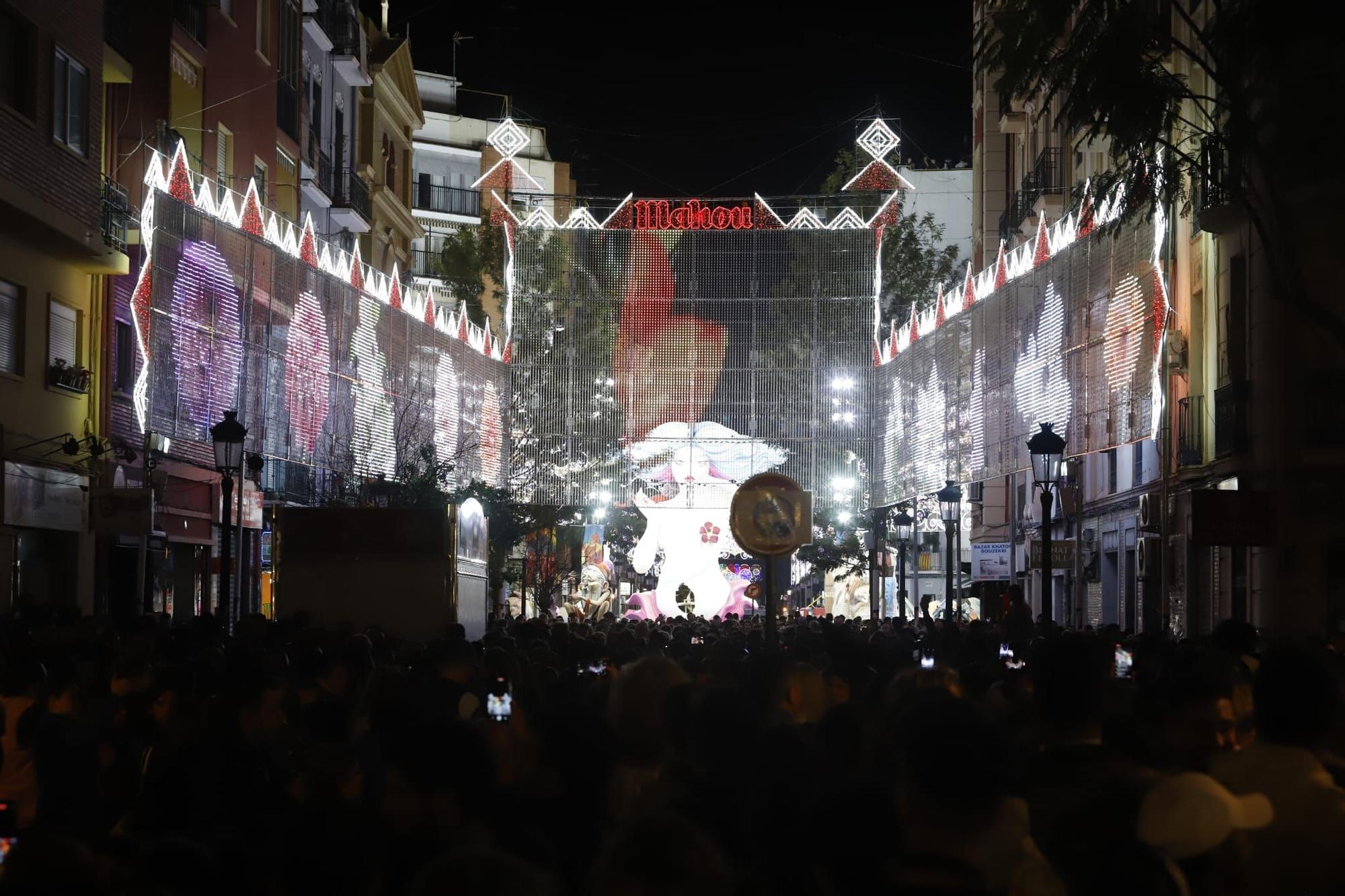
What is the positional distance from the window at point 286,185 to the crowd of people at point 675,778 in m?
28.5

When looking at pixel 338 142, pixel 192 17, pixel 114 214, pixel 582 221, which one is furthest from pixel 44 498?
pixel 582 221

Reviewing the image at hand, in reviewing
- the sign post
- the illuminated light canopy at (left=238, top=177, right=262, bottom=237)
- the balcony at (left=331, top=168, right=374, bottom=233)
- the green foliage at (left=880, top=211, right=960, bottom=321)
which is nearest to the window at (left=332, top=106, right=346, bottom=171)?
the balcony at (left=331, top=168, right=374, bottom=233)

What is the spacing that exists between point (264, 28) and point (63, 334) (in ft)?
40.8

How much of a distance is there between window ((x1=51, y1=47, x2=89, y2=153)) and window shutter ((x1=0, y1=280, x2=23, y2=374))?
215cm

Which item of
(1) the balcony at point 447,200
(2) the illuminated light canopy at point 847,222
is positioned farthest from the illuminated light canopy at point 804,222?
(1) the balcony at point 447,200

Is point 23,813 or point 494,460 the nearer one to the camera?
point 23,813

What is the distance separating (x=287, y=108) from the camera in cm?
4000

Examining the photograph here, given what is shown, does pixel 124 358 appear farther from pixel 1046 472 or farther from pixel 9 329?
pixel 1046 472

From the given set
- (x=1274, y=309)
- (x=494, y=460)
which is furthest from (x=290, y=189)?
(x=1274, y=309)

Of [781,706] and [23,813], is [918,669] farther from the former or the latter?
[23,813]

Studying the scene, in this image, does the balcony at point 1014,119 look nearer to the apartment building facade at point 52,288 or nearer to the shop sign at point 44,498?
the apartment building facade at point 52,288

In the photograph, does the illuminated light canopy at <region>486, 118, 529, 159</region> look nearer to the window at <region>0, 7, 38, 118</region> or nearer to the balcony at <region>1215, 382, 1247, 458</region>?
→ the window at <region>0, 7, 38, 118</region>

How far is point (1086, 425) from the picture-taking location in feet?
103

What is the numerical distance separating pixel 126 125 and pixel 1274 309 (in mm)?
18403
